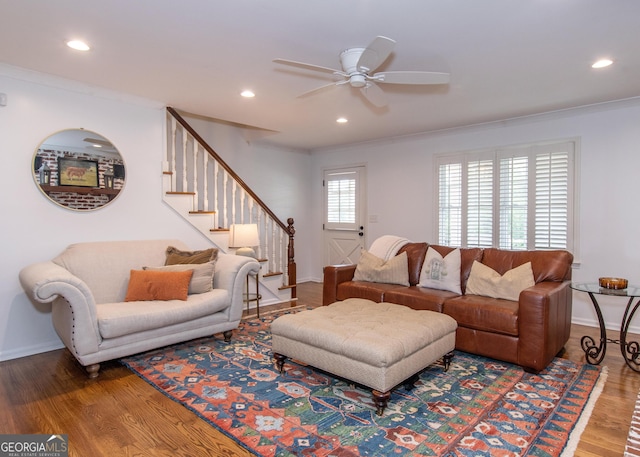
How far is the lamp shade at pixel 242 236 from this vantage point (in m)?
4.39

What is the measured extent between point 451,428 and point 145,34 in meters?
3.13

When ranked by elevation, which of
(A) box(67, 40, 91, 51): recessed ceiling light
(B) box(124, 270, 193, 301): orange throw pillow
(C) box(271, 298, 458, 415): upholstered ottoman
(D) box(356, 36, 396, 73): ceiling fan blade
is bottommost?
(C) box(271, 298, 458, 415): upholstered ottoman

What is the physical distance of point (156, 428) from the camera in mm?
2160

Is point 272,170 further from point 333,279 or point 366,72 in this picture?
point 366,72

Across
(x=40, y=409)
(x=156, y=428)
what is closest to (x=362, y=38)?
(x=156, y=428)

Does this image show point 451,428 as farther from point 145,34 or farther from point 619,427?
point 145,34

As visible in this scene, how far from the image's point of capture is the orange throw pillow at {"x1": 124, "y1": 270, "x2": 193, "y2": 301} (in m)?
3.32

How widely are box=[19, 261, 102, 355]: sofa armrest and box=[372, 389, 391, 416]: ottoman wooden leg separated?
205 cm

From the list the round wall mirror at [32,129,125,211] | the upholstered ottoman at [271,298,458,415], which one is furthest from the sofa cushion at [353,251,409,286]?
the round wall mirror at [32,129,125,211]

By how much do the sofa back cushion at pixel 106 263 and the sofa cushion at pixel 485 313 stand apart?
9.46ft

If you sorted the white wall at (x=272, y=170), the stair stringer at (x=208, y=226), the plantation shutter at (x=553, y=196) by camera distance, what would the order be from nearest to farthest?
the stair stringer at (x=208, y=226) → the plantation shutter at (x=553, y=196) → the white wall at (x=272, y=170)

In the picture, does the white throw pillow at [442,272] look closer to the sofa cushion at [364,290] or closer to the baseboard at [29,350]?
the sofa cushion at [364,290]

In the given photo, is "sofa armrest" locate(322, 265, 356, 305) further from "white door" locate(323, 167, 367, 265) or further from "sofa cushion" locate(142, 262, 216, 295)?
"white door" locate(323, 167, 367, 265)

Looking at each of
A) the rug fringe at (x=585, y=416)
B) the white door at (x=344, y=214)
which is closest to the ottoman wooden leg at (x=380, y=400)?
the rug fringe at (x=585, y=416)
